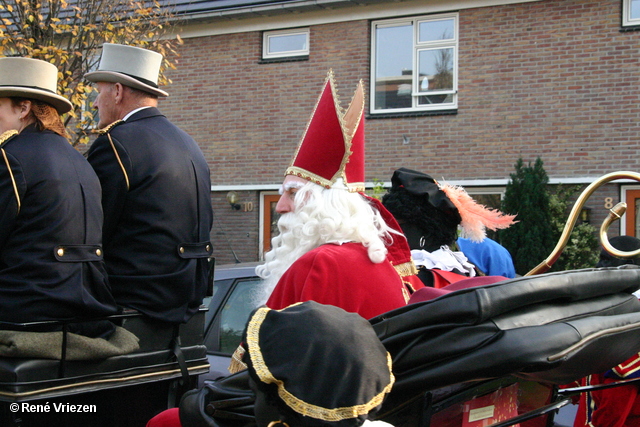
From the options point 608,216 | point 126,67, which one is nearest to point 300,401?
point 608,216

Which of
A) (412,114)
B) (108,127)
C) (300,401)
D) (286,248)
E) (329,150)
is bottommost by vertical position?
(300,401)

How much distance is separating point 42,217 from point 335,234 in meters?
1.21

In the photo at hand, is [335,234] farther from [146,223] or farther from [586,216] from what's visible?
[586,216]

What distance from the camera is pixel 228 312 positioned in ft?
15.8

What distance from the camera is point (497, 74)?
12.3 metres

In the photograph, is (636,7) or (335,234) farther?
(636,7)

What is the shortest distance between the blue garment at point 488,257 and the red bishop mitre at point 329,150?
2479 millimetres

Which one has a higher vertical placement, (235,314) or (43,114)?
(43,114)

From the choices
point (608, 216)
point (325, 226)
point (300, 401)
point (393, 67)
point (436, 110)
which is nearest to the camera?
point (300, 401)

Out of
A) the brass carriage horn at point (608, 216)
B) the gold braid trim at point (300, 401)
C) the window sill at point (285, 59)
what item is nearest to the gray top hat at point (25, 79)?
the gold braid trim at point (300, 401)

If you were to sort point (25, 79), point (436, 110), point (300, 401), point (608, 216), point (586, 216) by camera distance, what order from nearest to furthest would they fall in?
point (300, 401) < point (608, 216) < point (25, 79) < point (586, 216) < point (436, 110)

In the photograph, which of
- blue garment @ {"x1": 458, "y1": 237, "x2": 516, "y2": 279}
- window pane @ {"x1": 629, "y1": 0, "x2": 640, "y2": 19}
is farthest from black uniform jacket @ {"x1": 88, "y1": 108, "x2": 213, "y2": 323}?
window pane @ {"x1": 629, "y1": 0, "x2": 640, "y2": 19}

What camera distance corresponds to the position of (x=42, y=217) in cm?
288

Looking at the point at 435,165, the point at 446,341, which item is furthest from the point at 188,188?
the point at 435,165
